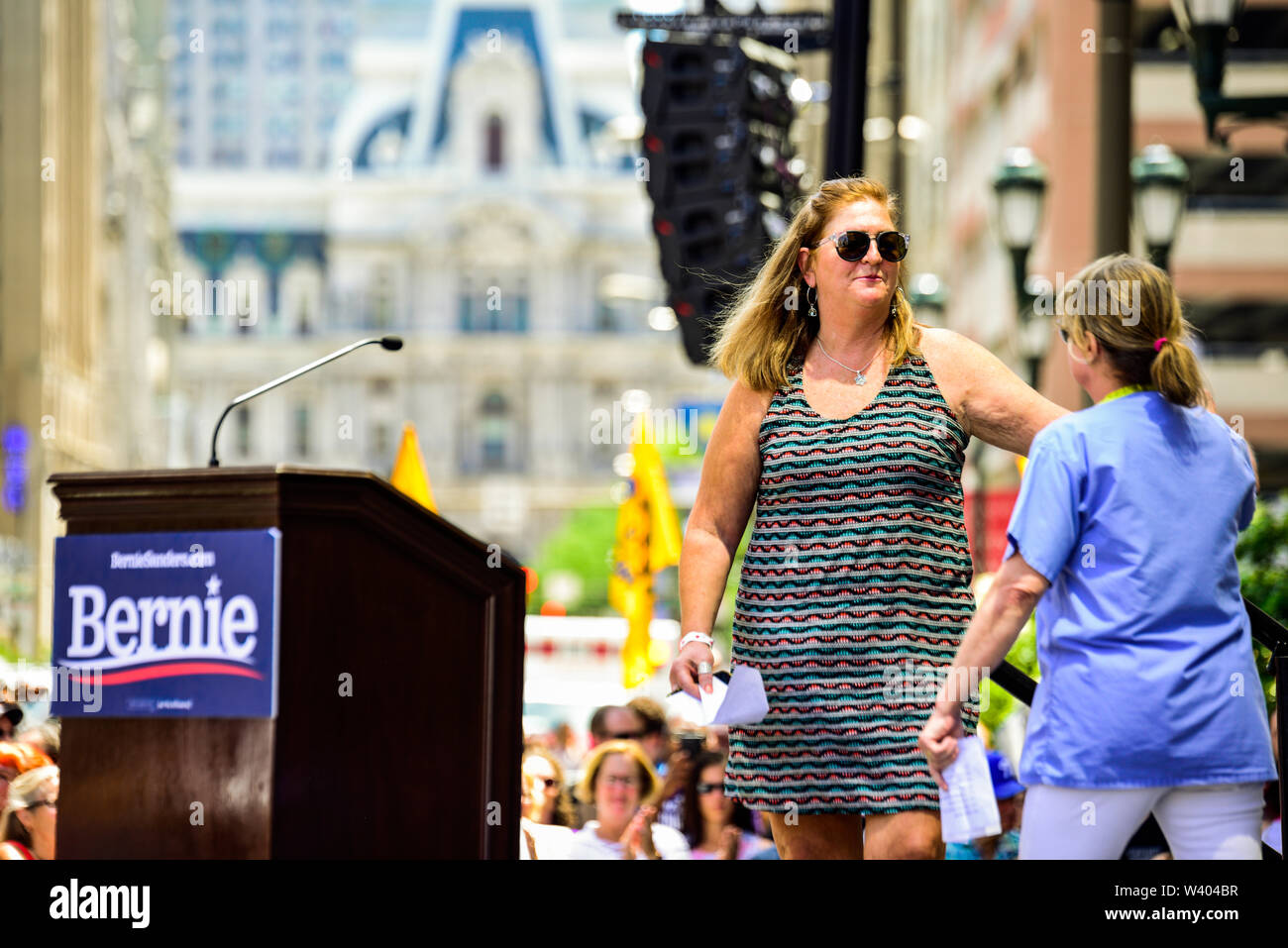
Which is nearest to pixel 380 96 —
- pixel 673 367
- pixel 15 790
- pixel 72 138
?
pixel 673 367

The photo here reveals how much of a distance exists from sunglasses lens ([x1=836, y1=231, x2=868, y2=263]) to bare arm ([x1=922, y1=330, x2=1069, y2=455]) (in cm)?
27

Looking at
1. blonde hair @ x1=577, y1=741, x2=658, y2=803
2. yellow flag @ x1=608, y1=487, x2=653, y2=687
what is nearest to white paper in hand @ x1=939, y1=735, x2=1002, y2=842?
blonde hair @ x1=577, y1=741, x2=658, y2=803

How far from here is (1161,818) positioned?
405cm

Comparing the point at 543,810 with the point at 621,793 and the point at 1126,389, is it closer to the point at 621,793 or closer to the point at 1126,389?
the point at 621,793

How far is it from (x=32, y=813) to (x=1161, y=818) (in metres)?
3.64

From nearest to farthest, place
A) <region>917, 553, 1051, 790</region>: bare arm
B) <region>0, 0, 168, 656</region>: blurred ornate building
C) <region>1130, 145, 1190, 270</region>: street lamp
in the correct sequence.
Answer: <region>917, 553, 1051, 790</region>: bare arm → <region>1130, 145, 1190, 270</region>: street lamp → <region>0, 0, 168, 656</region>: blurred ornate building

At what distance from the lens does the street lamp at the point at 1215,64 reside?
1088cm

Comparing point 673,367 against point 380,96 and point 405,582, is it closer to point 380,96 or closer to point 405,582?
point 380,96

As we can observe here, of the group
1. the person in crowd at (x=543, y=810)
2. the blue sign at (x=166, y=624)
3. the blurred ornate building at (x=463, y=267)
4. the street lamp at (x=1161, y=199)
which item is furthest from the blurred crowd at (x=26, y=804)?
the blurred ornate building at (x=463, y=267)

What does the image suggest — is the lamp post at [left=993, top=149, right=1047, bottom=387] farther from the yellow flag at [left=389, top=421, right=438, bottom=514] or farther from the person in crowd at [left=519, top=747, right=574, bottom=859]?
the person in crowd at [left=519, top=747, right=574, bottom=859]

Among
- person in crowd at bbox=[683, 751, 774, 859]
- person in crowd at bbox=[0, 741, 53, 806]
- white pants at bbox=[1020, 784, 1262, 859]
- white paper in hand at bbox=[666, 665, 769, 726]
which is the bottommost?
person in crowd at bbox=[683, 751, 774, 859]

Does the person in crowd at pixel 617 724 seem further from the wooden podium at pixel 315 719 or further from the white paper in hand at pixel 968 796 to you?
the white paper in hand at pixel 968 796

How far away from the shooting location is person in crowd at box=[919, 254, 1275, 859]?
3.96 meters
